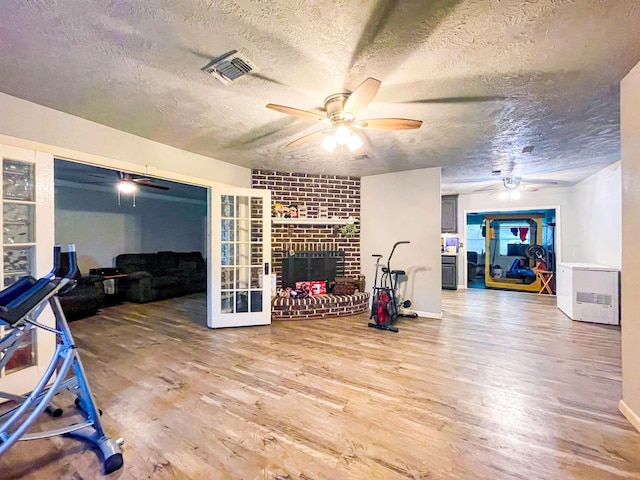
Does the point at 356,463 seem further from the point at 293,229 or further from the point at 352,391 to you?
the point at 293,229

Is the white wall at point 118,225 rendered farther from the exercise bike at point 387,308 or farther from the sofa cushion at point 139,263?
the exercise bike at point 387,308

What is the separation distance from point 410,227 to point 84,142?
14.1 ft

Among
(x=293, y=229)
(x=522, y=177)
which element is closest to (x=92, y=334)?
(x=293, y=229)

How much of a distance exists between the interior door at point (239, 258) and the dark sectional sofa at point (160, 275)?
234 cm

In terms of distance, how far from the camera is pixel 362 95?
6.15 ft

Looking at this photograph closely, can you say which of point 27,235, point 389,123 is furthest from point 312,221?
point 27,235

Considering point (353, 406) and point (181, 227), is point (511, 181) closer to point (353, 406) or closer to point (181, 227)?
point (353, 406)

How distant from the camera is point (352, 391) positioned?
2.38 m

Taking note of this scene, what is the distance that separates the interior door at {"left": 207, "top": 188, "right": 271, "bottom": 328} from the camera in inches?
161

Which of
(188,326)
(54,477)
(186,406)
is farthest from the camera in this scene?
(188,326)

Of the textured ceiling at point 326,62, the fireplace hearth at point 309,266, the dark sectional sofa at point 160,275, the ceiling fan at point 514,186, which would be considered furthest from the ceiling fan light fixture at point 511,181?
the dark sectional sofa at point 160,275

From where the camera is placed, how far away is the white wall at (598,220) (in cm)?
429

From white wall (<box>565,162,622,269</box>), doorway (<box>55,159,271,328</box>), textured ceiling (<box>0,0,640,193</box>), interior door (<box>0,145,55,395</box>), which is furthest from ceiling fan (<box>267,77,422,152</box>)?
white wall (<box>565,162,622,269</box>)

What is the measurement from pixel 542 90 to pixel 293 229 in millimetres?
3635
